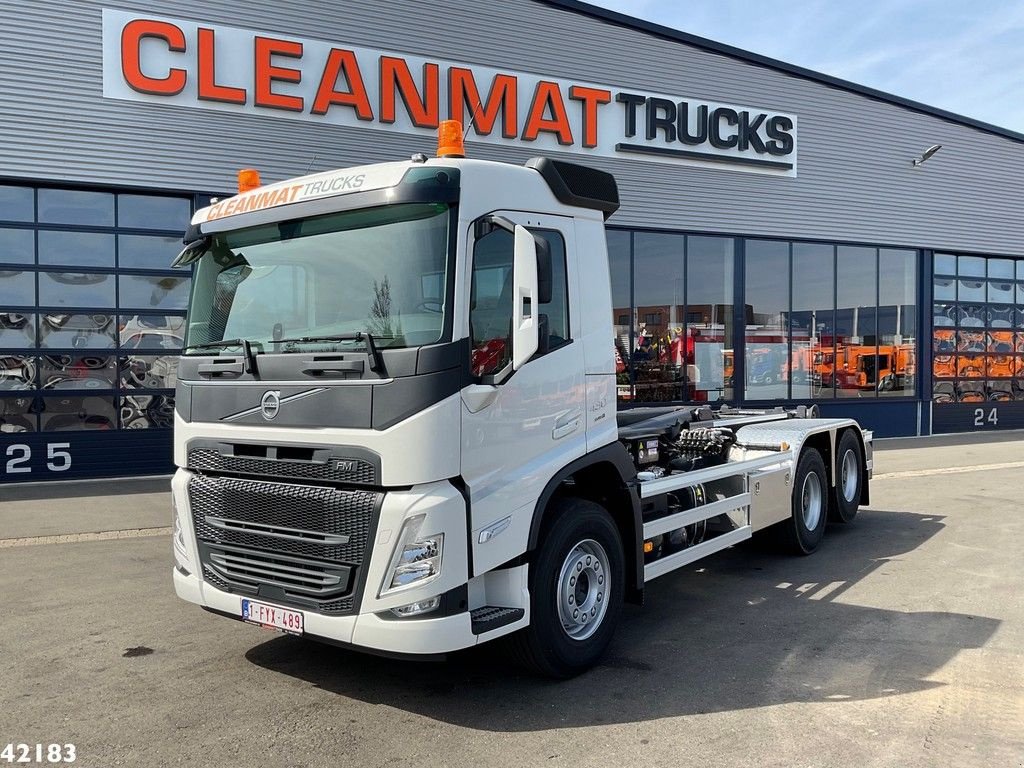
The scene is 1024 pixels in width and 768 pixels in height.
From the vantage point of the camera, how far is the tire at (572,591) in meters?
4.40

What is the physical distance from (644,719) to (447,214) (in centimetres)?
272

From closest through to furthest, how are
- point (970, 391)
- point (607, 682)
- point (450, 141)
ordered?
point (450, 141), point (607, 682), point (970, 391)

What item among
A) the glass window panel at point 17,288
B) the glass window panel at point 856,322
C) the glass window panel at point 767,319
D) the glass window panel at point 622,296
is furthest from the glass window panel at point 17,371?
the glass window panel at point 856,322

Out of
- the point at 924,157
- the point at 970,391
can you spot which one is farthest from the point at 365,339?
the point at 970,391

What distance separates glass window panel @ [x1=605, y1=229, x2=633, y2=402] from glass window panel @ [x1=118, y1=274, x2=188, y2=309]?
24.6 ft

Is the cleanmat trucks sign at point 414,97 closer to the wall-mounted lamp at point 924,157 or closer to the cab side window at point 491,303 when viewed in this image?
the wall-mounted lamp at point 924,157

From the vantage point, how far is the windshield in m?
4.01

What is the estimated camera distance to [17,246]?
11656mm

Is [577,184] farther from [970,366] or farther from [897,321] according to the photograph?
[970,366]

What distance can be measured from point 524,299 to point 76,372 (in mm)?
10223

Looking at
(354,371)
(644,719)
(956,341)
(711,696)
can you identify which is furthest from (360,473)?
(956,341)

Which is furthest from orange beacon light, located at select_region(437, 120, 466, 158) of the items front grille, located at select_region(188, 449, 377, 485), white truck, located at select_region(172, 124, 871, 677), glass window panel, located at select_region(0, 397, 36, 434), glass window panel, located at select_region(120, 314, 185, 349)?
glass window panel, located at select_region(0, 397, 36, 434)

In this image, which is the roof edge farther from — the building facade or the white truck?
the white truck

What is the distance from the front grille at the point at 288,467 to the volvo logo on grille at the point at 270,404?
240 mm
